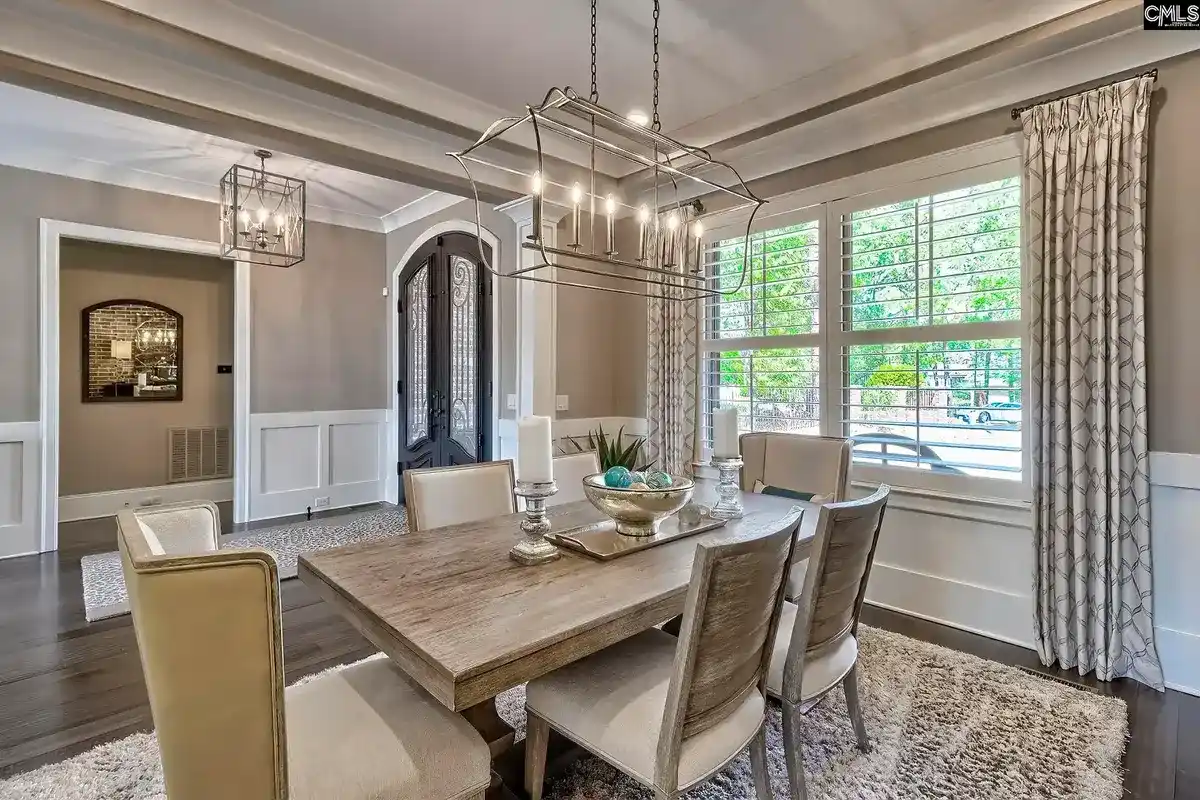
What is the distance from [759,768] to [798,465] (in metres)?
1.54

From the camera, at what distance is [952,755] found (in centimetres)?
187

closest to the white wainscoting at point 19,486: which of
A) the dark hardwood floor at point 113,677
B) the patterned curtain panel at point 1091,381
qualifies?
the dark hardwood floor at point 113,677

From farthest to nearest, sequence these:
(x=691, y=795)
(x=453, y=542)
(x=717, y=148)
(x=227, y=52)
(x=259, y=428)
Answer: (x=259, y=428), (x=717, y=148), (x=227, y=52), (x=453, y=542), (x=691, y=795)

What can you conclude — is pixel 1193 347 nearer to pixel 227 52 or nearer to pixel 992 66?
pixel 992 66

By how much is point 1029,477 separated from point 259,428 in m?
5.31

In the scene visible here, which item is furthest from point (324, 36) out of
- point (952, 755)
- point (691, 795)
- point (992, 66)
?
point (952, 755)

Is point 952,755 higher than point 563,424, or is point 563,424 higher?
point 563,424

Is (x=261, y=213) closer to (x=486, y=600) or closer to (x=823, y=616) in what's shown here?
(x=486, y=600)

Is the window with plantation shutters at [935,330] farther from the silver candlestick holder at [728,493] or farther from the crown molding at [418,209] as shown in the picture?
the crown molding at [418,209]

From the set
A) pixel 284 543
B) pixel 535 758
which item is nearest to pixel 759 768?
pixel 535 758

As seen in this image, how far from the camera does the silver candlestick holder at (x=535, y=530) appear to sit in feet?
5.47

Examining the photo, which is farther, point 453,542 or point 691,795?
point 453,542

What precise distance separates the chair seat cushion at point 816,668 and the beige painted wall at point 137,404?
5906 mm

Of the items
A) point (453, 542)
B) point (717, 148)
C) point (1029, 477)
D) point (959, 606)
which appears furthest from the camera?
point (717, 148)
